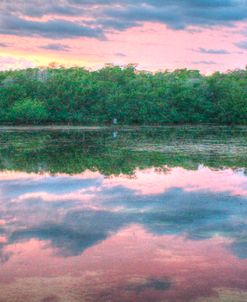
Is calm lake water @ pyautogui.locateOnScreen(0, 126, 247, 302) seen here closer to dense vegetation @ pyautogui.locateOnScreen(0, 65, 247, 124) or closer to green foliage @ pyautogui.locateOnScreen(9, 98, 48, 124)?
green foliage @ pyautogui.locateOnScreen(9, 98, 48, 124)

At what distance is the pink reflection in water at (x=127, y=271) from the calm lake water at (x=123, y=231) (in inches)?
0.5

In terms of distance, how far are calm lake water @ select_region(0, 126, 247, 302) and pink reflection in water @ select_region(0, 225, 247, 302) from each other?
0.01 metres

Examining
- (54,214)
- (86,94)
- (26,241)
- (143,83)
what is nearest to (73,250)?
(26,241)

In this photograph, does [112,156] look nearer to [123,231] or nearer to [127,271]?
[123,231]

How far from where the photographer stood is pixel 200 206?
11.5 m

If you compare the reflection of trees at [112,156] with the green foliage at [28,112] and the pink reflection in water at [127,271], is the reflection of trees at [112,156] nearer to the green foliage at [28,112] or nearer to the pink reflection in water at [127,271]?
the pink reflection in water at [127,271]

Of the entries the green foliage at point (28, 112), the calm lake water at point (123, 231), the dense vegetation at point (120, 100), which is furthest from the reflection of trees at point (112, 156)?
the dense vegetation at point (120, 100)

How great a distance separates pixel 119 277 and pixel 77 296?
812 mm

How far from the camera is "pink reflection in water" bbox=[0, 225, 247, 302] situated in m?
6.36

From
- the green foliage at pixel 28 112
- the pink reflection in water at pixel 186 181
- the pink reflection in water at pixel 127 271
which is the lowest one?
the green foliage at pixel 28 112

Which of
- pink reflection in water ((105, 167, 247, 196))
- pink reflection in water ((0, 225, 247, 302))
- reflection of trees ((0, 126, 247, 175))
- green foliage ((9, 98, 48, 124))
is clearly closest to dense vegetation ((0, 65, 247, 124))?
green foliage ((9, 98, 48, 124))

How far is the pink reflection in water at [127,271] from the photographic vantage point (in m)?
6.36

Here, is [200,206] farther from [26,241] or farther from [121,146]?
[121,146]

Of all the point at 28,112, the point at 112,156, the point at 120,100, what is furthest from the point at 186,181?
the point at 120,100
